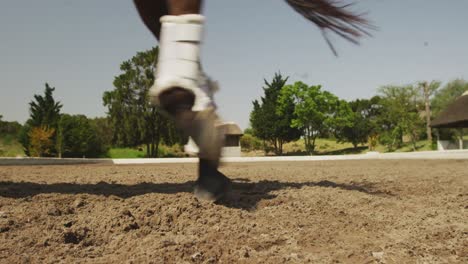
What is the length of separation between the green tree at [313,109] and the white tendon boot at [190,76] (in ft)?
152

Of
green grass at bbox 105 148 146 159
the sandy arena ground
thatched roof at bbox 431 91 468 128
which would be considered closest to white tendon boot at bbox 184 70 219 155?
the sandy arena ground

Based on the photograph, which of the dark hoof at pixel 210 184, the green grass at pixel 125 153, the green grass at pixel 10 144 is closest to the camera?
the dark hoof at pixel 210 184

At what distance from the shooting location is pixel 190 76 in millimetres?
1636

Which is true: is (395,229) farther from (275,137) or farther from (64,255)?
(275,137)

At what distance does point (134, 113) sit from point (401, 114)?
29.5 m

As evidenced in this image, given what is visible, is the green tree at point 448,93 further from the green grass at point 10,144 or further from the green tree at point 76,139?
the green grass at point 10,144

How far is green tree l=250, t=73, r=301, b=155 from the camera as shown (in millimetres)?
46938

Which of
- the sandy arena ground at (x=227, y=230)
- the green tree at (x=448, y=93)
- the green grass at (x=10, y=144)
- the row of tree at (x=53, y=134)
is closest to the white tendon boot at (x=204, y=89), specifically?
the sandy arena ground at (x=227, y=230)

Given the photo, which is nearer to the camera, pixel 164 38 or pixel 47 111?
pixel 164 38

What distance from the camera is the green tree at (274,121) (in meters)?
46.9

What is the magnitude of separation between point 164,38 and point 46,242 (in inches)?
40.7

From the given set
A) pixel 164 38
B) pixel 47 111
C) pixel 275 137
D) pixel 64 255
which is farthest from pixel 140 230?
pixel 275 137

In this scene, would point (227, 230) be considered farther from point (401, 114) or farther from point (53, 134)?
point (401, 114)

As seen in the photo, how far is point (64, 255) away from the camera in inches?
60.3
